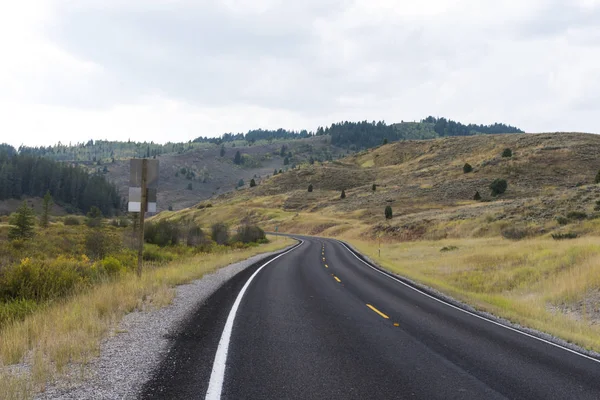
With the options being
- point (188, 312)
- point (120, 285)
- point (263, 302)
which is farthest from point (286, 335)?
point (120, 285)

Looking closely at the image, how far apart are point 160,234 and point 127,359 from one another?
1265 inches

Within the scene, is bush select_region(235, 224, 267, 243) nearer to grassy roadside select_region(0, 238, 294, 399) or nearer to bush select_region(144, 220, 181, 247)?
bush select_region(144, 220, 181, 247)

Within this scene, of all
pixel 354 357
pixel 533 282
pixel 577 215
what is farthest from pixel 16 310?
pixel 577 215

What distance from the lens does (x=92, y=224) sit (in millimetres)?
58656

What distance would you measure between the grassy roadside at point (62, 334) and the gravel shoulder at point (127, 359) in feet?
0.62

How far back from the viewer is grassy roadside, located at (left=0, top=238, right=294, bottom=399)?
489cm

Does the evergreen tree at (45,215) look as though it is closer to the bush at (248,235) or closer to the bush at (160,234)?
the bush at (160,234)

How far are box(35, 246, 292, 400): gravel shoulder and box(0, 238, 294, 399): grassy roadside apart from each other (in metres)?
0.19

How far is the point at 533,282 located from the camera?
61.3 feet

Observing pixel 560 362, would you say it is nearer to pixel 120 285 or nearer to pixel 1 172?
pixel 120 285

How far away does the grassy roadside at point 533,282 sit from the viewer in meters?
12.4

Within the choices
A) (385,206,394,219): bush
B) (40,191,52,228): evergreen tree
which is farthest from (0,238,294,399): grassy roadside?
(385,206,394,219): bush

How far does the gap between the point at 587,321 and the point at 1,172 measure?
491ft

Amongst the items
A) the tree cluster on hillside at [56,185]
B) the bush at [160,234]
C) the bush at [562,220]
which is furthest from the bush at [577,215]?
the tree cluster on hillside at [56,185]
